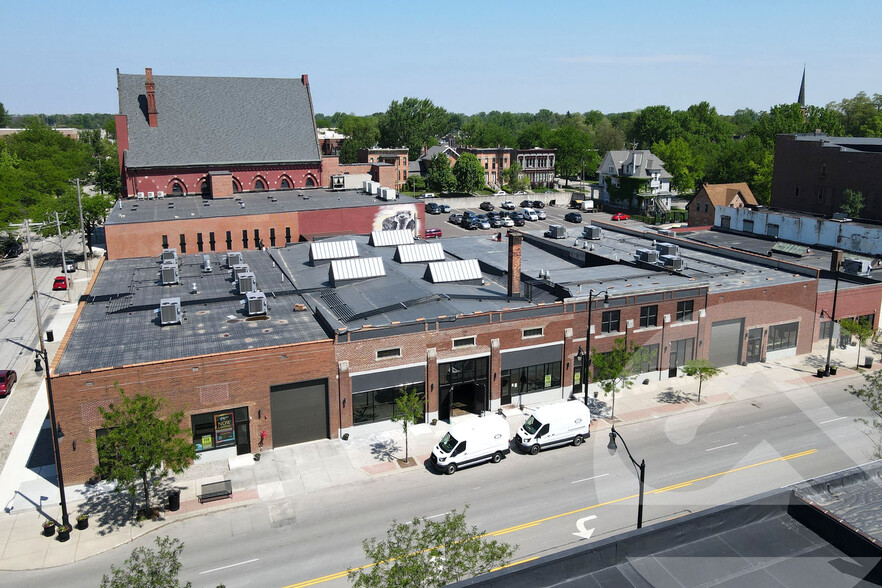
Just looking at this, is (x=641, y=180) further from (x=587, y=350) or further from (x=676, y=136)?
(x=587, y=350)

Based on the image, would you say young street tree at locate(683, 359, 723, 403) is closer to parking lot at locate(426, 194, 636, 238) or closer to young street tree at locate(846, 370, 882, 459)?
young street tree at locate(846, 370, 882, 459)

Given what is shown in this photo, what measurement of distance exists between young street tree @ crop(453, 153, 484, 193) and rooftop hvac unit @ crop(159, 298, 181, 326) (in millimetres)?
87598

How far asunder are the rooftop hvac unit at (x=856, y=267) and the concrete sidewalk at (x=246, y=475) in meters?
14.3

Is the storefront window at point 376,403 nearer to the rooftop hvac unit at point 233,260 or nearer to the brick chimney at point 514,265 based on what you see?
the brick chimney at point 514,265

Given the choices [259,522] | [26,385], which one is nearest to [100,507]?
[259,522]

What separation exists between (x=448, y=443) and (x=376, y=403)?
566cm

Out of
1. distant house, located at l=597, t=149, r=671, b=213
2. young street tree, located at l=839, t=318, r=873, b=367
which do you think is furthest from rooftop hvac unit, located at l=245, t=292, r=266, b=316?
distant house, located at l=597, t=149, r=671, b=213

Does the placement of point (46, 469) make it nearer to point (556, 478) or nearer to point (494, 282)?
point (556, 478)

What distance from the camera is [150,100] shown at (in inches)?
2958

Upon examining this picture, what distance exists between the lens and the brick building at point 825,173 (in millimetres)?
70438

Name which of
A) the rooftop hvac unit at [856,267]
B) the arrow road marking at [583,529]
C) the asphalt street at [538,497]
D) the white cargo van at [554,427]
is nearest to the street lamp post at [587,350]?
the white cargo van at [554,427]

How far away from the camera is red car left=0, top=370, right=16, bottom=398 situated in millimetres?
40844

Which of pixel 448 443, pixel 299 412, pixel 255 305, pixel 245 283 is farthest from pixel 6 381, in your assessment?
pixel 448 443

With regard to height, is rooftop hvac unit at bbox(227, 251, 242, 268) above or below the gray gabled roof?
below
